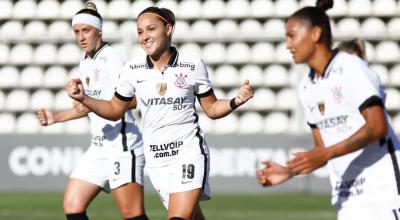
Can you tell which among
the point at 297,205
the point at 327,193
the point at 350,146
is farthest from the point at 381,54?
the point at 350,146

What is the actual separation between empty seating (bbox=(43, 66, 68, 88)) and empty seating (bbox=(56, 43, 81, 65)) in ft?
0.61

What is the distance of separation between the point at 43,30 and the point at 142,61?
579 inches

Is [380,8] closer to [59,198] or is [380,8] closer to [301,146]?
[301,146]

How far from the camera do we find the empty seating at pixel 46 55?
22062 mm

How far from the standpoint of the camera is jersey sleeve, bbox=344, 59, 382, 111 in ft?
20.0

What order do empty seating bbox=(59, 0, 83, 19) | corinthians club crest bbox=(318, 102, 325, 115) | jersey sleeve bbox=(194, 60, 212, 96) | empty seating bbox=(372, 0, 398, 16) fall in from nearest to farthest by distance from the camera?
corinthians club crest bbox=(318, 102, 325, 115) → jersey sleeve bbox=(194, 60, 212, 96) → empty seating bbox=(372, 0, 398, 16) → empty seating bbox=(59, 0, 83, 19)


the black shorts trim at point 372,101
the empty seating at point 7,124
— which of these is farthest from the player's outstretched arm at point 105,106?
the empty seating at point 7,124

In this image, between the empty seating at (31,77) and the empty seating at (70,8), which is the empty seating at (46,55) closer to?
the empty seating at (31,77)

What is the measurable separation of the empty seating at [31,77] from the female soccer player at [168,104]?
13.7 m

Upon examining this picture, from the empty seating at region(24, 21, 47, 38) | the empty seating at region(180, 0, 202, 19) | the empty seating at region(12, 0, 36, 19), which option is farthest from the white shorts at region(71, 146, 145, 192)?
the empty seating at region(12, 0, 36, 19)

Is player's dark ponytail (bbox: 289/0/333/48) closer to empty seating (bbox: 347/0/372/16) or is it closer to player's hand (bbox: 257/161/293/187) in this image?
player's hand (bbox: 257/161/293/187)

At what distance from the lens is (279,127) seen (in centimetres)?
2062

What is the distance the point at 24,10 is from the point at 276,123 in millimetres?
6224

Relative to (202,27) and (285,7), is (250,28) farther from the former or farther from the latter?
(202,27)
